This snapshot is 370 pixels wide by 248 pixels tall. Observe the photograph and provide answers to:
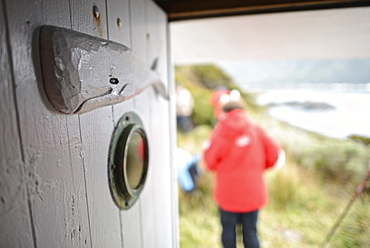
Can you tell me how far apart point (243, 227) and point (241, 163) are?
500 mm

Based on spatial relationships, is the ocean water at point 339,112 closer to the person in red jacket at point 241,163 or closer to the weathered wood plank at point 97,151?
the person in red jacket at point 241,163

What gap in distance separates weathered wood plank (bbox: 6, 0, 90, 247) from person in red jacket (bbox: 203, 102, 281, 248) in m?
1.36

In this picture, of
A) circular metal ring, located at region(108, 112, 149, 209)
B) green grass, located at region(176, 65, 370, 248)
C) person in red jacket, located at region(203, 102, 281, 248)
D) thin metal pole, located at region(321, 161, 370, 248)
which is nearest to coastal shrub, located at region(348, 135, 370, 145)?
green grass, located at region(176, 65, 370, 248)

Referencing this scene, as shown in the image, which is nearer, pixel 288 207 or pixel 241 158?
pixel 241 158

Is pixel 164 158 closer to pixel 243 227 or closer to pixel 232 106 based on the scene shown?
pixel 232 106

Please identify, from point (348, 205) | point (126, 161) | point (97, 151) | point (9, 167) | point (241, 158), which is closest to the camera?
point (9, 167)

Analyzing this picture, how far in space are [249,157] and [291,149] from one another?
5.76 ft

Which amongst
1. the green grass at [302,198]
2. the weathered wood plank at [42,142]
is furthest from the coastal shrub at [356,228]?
the weathered wood plank at [42,142]

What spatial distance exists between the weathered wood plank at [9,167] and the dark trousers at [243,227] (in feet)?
5.46

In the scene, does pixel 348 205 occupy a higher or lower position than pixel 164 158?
lower

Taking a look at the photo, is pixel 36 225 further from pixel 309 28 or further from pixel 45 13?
pixel 309 28

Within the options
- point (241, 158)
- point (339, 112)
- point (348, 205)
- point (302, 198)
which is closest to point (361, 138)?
point (339, 112)

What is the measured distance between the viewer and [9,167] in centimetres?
34

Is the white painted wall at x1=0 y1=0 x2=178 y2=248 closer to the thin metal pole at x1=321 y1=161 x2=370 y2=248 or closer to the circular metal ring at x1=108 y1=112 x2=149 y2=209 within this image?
the circular metal ring at x1=108 y1=112 x2=149 y2=209
